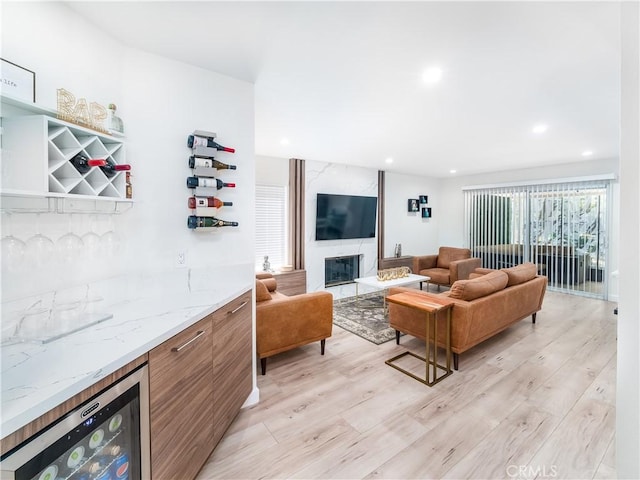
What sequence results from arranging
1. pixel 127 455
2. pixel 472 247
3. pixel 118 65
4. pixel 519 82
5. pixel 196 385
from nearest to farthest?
1. pixel 127 455
2. pixel 196 385
3. pixel 118 65
4. pixel 519 82
5. pixel 472 247

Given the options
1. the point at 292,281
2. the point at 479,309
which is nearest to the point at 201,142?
the point at 479,309

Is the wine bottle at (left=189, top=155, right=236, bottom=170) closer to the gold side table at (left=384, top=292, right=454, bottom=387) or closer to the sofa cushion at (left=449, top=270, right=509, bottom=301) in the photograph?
the gold side table at (left=384, top=292, right=454, bottom=387)

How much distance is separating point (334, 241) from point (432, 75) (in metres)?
3.93

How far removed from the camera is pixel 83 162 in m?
1.40

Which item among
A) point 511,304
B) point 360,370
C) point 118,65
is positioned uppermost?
point 118,65

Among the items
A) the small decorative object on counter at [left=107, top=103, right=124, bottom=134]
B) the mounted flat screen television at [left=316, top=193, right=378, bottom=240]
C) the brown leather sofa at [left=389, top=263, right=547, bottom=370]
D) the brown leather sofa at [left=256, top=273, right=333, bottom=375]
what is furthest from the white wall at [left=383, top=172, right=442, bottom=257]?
the small decorative object on counter at [left=107, top=103, right=124, bottom=134]

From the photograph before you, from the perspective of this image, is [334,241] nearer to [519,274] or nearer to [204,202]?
[519,274]

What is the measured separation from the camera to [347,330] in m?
3.67

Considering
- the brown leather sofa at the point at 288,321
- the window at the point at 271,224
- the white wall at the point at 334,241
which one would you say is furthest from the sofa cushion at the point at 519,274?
the window at the point at 271,224

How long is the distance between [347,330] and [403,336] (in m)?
0.69

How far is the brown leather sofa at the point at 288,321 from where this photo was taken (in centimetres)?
257

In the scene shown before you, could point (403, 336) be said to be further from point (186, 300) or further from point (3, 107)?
point (3, 107)

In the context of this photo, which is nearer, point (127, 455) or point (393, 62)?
point (127, 455)

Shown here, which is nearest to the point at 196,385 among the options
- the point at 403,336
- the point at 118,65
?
the point at 118,65
